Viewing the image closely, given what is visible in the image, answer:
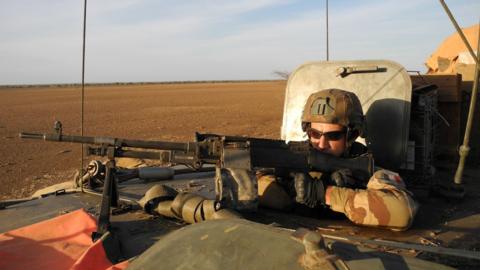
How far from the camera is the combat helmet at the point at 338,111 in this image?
11.9 ft

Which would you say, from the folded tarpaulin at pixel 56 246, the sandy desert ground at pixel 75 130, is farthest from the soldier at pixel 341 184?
the sandy desert ground at pixel 75 130

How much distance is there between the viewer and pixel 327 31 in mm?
5848

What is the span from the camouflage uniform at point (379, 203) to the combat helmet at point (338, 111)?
0.57m

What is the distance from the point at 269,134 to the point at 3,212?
13320mm

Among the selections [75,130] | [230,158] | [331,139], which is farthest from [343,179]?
[75,130]

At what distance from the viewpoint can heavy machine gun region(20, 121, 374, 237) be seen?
3.06m

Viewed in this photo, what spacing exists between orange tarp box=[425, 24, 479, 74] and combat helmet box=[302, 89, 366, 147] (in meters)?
5.21

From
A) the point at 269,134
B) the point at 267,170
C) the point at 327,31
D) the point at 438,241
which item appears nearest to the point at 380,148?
the point at 267,170

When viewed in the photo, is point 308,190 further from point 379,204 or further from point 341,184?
point 379,204

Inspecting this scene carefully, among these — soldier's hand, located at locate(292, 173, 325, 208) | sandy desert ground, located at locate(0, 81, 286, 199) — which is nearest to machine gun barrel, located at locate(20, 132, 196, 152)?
soldier's hand, located at locate(292, 173, 325, 208)

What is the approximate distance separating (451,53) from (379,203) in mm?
8065

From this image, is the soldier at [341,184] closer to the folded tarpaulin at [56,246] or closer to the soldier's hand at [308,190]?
the soldier's hand at [308,190]

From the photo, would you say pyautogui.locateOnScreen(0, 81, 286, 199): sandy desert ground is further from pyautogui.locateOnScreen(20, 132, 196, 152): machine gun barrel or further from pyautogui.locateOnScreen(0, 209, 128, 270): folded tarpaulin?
pyautogui.locateOnScreen(0, 209, 128, 270): folded tarpaulin

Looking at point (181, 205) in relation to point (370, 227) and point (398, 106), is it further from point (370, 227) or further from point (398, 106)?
point (398, 106)
